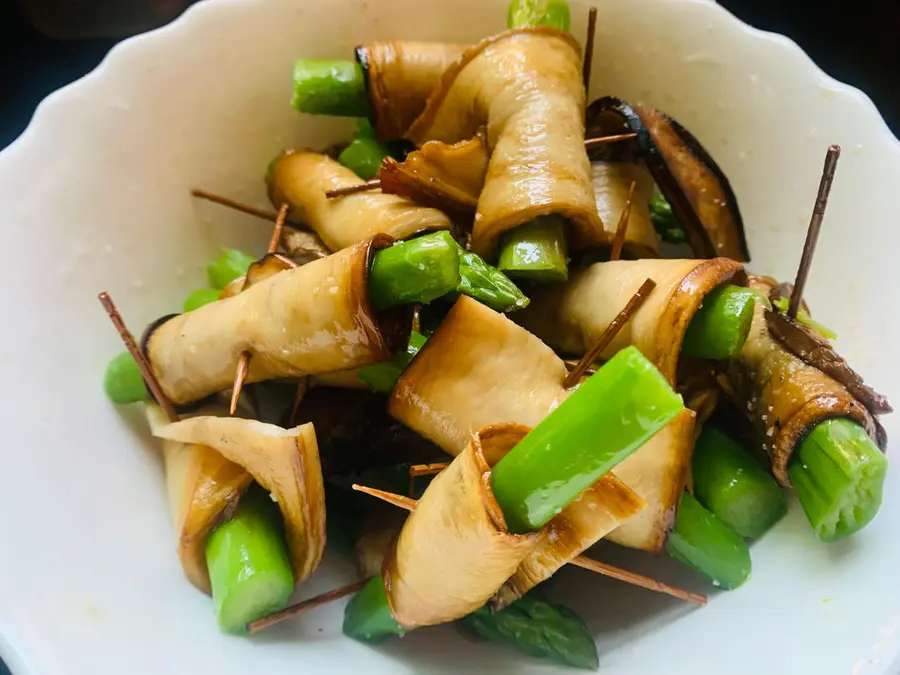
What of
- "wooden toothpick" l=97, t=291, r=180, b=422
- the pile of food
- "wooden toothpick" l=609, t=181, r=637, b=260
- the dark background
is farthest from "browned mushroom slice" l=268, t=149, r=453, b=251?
the dark background

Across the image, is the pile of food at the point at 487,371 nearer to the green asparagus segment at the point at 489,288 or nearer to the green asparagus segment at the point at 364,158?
the green asparagus segment at the point at 489,288

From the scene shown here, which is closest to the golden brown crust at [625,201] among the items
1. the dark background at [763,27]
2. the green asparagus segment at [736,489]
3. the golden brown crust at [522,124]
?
the golden brown crust at [522,124]

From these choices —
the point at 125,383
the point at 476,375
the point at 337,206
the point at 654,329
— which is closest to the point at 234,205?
the point at 337,206

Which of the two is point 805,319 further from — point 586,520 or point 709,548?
point 586,520

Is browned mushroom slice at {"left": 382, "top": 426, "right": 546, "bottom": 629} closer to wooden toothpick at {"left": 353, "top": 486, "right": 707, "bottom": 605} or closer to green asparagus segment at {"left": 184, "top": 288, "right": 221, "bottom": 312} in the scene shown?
wooden toothpick at {"left": 353, "top": 486, "right": 707, "bottom": 605}

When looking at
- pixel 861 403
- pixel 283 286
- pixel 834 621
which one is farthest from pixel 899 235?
pixel 283 286

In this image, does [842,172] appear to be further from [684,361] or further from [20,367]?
[20,367]
